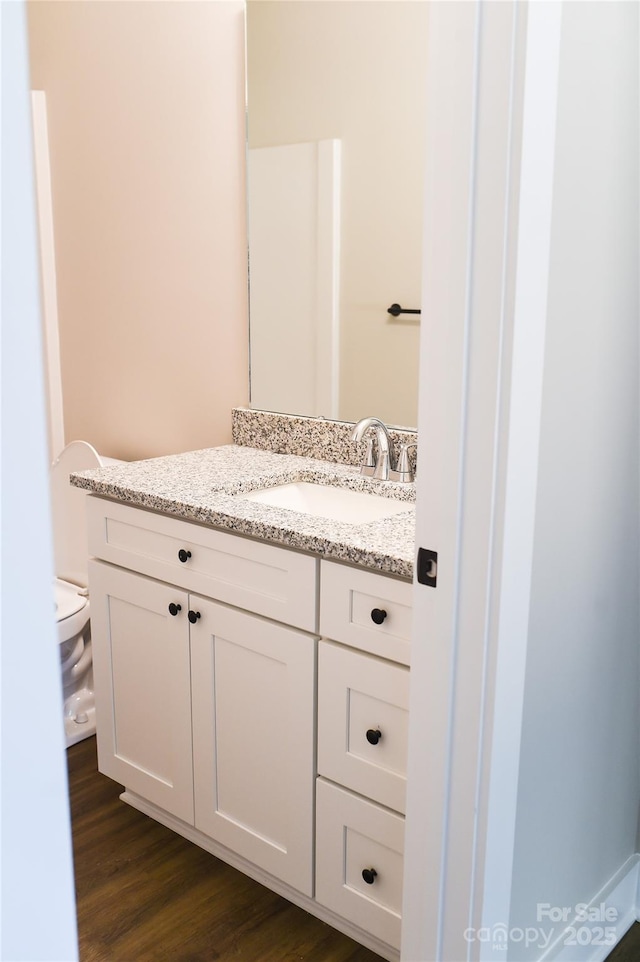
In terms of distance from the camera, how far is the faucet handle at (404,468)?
6.40 ft

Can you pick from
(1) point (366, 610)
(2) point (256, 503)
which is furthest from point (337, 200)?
(1) point (366, 610)

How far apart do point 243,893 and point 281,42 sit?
1.94 metres

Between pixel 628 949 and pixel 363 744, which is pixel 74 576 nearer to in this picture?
pixel 363 744

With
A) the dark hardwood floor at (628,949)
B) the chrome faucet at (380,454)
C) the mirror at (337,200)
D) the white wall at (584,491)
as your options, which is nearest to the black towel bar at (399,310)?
the mirror at (337,200)

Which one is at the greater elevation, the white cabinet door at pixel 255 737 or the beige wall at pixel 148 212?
the beige wall at pixel 148 212

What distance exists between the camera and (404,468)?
1963 mm

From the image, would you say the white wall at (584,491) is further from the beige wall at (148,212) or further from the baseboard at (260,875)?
the beige wall at (148,212)

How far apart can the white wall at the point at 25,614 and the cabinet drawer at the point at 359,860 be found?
1086 millimetres

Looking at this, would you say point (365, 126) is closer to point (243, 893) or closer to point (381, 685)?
point (381, 685)

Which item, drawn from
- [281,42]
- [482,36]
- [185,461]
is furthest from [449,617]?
[281,42]

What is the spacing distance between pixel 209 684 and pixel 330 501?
48 centimetres

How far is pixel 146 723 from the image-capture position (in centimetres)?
204

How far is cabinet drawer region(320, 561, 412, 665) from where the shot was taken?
1479 millimetres

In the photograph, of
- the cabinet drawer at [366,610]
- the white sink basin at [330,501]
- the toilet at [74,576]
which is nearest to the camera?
the cabinet drawer at [366,610]
